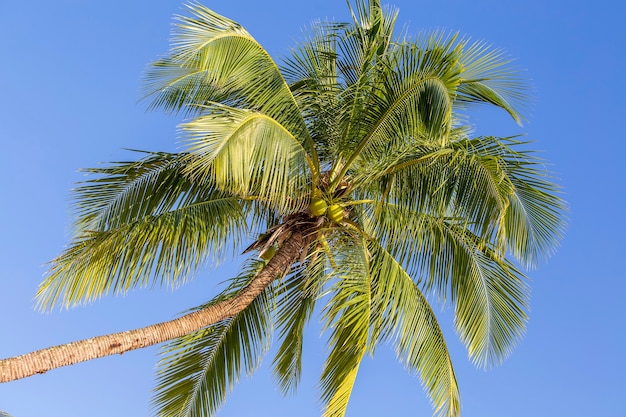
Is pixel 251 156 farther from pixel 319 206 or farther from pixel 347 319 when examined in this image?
pixel 347 319

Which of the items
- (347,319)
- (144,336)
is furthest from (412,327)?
(144,336)

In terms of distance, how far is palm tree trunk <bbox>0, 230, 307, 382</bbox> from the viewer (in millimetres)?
8500

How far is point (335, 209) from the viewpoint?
10664 mm

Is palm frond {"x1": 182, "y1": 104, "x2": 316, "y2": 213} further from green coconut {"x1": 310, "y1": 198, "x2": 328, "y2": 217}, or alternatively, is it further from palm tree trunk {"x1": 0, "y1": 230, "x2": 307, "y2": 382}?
palm tree trunk {"x1": 0, "y1": 230, "x2": 307, "y2": 382}

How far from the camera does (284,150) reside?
32.9ft

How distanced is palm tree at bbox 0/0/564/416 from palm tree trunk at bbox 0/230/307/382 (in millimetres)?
25

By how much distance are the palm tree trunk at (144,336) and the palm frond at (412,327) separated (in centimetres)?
107

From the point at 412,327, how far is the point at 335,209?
1.64 m

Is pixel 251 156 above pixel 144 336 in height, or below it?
above

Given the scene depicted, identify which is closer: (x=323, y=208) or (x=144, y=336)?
(x=144, y=336)

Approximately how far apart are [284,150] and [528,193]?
3152mm

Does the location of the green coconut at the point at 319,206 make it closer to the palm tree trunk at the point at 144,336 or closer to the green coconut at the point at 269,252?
the palm tree trunk at the point at 144,336

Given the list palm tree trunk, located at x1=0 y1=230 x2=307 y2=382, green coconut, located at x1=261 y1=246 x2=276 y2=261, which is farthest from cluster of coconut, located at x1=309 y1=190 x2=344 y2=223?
green coconut, located at x1=261 y1=246 x2=276 y2=261

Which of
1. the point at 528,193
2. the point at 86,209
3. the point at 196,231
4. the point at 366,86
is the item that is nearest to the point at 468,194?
the point at 528,193
